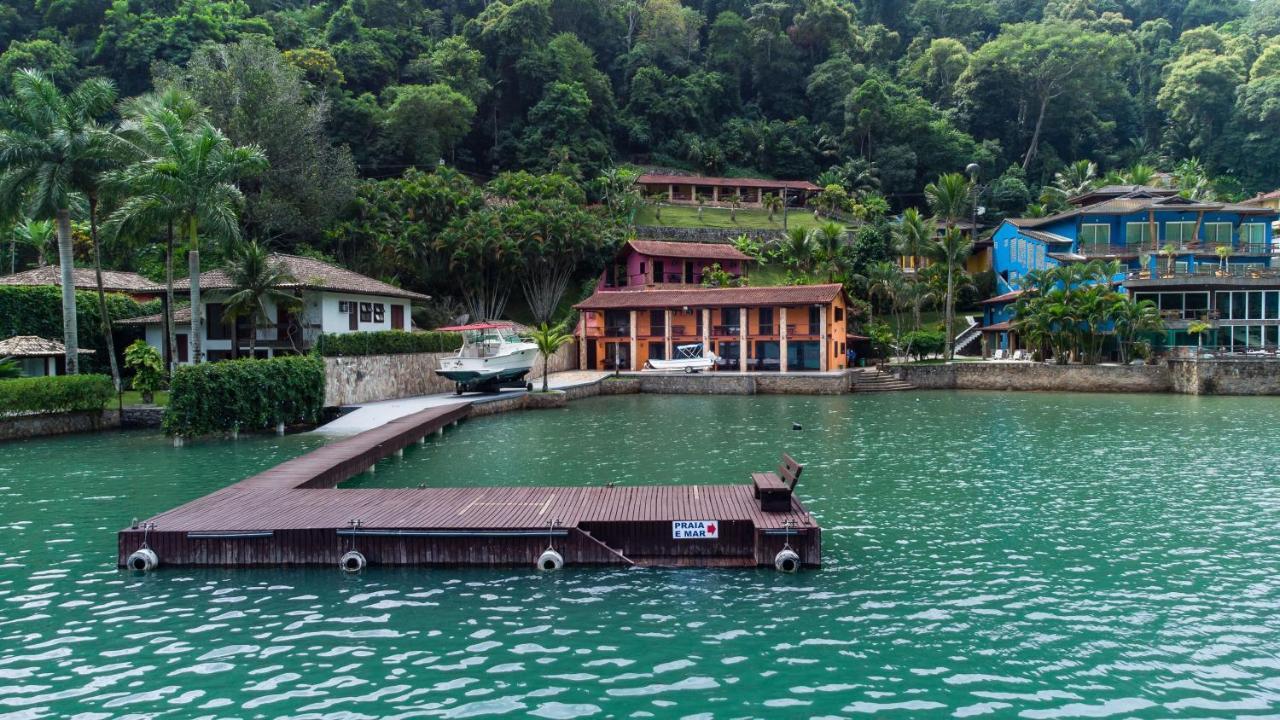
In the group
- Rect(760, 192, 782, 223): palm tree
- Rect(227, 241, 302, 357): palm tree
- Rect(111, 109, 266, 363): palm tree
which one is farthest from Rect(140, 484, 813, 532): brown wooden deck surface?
Rect(760, 192, 782, 223): palm tree

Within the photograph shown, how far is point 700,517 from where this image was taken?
42.4 feet

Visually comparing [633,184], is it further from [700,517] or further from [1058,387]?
[700,517]

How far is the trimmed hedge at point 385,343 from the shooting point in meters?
32.6

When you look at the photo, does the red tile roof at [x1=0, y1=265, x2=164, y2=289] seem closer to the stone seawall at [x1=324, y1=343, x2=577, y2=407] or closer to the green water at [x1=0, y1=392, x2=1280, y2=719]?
the stone seawall at [x1=324, y1=343, x2=577, y2=407]

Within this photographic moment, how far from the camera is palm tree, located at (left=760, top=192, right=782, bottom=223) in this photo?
250ft

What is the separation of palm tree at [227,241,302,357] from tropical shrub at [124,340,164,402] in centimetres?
336

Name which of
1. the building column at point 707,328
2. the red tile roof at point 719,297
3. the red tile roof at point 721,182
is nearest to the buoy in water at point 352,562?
the red tile roof at point 719,297

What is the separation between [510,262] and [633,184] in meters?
26.0

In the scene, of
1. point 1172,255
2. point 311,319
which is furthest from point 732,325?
point 1172,255

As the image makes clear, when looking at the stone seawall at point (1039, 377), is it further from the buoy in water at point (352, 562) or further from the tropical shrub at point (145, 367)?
the buoy in water at point (352, 562)

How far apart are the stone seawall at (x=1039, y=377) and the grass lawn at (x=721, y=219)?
2537cm

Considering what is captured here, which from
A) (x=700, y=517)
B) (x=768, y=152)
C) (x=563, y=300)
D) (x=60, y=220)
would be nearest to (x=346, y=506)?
(x=700, y=517)

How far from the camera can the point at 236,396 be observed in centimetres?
2612

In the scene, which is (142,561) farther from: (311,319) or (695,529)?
(311,319)
